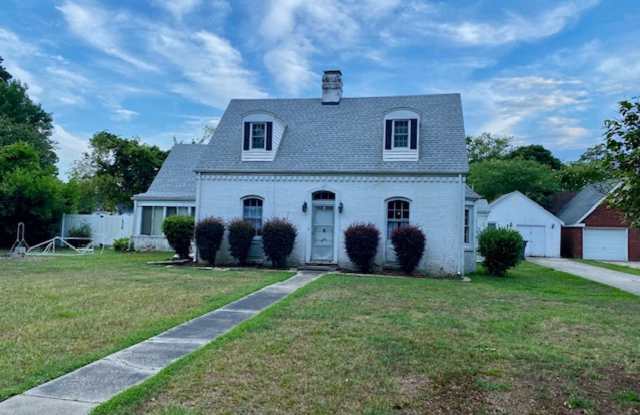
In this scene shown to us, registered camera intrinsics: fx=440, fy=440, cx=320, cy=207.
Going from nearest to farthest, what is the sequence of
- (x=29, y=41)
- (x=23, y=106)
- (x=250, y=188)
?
(x=250, y=188)
(x=29, y=41)
(x=23, y=106)

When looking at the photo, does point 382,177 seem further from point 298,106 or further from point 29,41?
point 29,41

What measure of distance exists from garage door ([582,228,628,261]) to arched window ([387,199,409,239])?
59.4ft

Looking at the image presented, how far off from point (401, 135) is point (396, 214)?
9.24 feet

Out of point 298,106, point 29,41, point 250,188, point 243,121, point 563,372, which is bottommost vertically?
point 563,372

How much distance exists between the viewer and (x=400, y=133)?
15.6m

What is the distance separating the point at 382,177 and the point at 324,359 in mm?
10885

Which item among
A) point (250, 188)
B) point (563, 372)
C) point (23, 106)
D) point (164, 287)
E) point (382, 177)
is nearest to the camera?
point (563, 372)

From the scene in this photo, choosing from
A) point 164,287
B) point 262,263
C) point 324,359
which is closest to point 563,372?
point 324,359

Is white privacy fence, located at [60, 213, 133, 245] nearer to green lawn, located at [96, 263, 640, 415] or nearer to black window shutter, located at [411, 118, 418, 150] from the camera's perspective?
black window shutter, located at [411, 118, 418, 150]

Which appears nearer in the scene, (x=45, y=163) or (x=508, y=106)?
(x=508, y=106)

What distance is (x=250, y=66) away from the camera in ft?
65.2

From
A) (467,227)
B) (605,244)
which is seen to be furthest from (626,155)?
(605,244)

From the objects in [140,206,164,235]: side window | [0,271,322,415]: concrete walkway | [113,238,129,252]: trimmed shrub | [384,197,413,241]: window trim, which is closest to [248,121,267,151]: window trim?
[384,197,413,241]: window trim

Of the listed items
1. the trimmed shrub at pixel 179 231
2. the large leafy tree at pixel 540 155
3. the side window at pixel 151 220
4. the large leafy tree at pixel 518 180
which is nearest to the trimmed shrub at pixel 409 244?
the trimmed shrub at pixel 179 231
